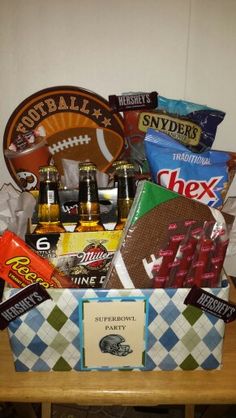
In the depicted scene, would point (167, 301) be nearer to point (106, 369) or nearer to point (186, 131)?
point (106, 369)

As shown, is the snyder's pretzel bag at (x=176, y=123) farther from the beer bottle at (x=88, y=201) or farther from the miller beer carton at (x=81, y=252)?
the miller beer carton at (x=81, y=252)

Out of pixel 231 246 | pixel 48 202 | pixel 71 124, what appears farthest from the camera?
pixel 71 124

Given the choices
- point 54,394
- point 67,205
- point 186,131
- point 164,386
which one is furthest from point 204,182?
point 54,394

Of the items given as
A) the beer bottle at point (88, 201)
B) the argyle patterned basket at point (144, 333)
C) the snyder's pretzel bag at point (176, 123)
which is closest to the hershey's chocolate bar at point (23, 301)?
the argyle patterned basket at point (144, 333)

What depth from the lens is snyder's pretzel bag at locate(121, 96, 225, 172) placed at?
3.41 feet

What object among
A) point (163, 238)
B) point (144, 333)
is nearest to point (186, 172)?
point (163, 238)

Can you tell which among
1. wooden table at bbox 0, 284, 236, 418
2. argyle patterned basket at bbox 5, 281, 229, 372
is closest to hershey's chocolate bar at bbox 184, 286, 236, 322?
argyle patterned basket at bbox 5, 281, 229, 372

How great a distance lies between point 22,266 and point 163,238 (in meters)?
0.28

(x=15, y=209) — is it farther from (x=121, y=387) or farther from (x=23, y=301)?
(x=121, y=387)

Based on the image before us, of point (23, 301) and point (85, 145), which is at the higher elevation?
point (85, 145)

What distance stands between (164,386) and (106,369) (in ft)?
0.39

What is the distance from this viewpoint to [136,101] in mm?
1078

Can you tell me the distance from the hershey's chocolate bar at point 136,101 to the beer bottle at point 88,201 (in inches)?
14.2

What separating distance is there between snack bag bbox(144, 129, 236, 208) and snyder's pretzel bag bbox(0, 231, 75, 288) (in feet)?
1.24
